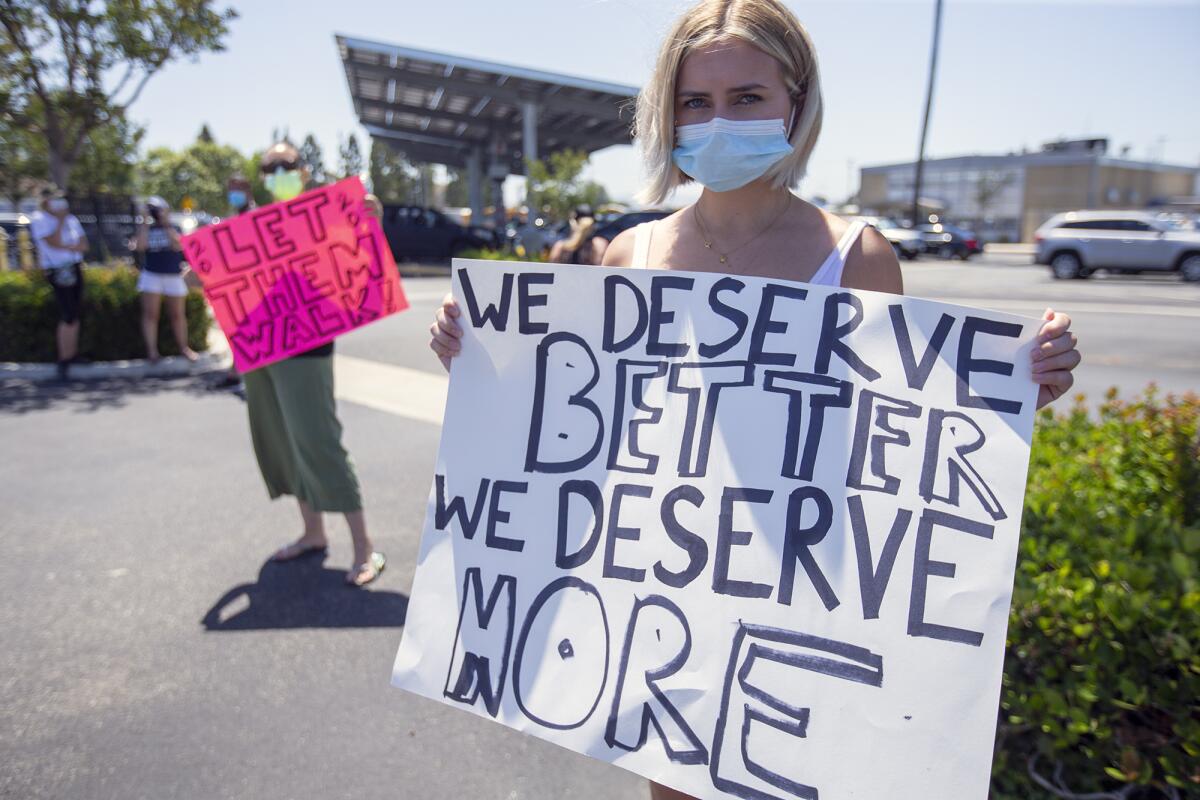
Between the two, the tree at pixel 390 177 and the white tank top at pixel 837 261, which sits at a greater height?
the tree at pixel 390 177

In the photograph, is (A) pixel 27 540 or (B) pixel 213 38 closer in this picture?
(A) pixel 27 540

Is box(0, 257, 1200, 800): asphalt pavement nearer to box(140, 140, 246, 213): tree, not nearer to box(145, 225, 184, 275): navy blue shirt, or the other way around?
box(145, 225, 184, 275): navy blue shirt

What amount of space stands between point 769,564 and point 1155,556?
145 centimetres

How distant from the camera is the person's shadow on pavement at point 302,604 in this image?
3.34 meters

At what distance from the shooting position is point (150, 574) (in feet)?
12.4

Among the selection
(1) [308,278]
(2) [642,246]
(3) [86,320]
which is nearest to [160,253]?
(3) [86,320]

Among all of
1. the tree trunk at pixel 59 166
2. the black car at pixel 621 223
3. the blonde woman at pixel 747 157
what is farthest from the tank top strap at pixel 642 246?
the tree trunk at pixel 59 166

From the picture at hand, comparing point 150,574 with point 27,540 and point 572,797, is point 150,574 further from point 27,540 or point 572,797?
point 572,797

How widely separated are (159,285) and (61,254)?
892mm

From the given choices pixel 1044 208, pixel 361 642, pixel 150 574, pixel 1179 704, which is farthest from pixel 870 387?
pixel 1044 208

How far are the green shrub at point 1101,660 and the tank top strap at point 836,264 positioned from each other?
44.9 inches

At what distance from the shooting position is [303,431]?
353 cm

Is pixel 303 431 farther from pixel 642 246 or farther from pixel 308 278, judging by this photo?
pixel 642 246

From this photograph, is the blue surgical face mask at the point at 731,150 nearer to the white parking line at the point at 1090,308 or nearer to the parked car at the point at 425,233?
the white parking line at the point at 1090,308
